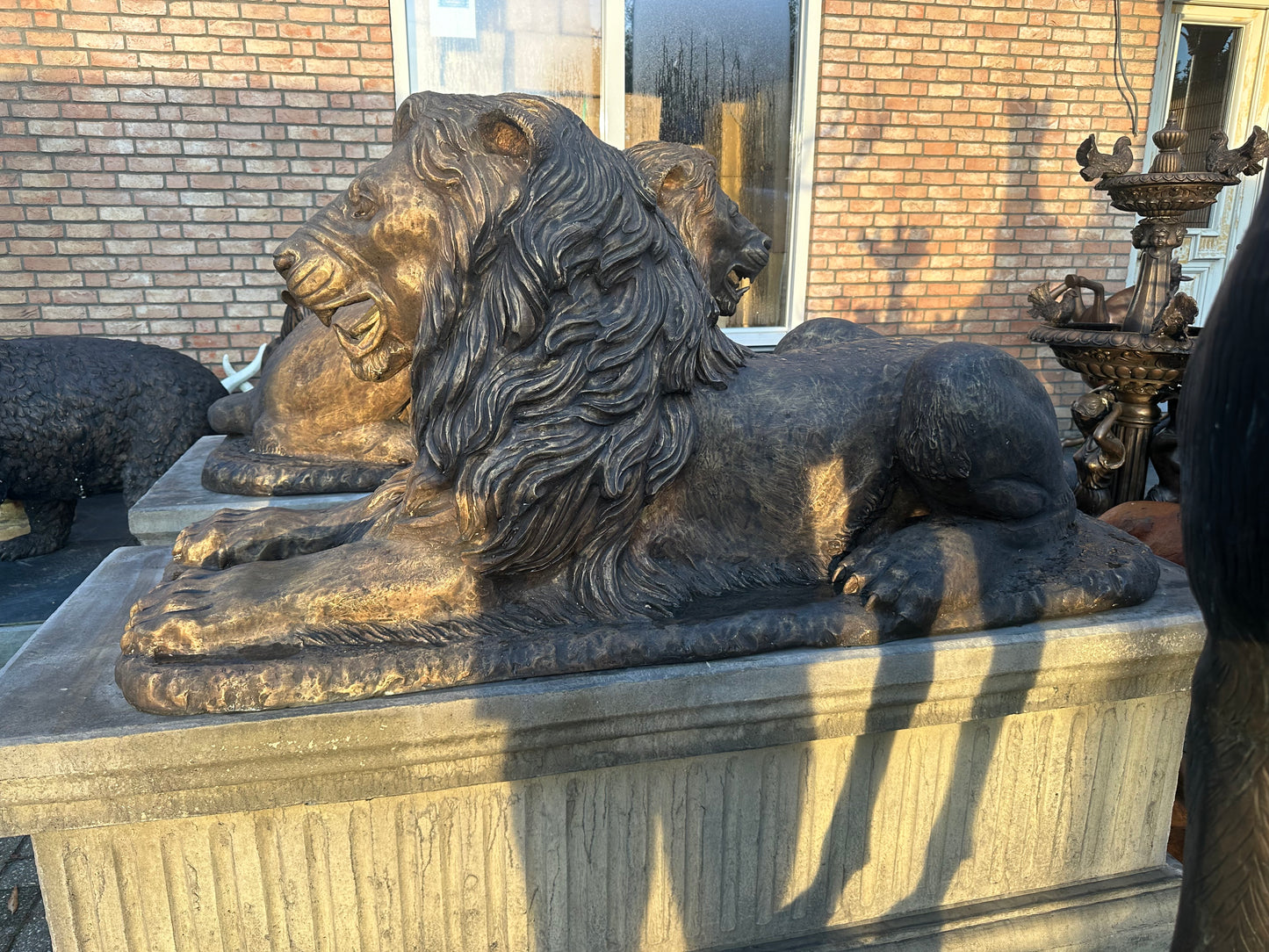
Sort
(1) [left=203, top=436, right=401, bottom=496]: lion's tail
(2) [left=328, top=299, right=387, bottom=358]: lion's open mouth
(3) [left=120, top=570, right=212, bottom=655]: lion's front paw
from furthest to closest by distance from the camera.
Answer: (1) [left=203, top=436, right=401, bottom=496]: lion's tail, (2) [left=328, top=299, right=387, bottom=358]: lion's open mouth, (3) [left=120, top=570, right=212, bottom=655]: lion's front paw

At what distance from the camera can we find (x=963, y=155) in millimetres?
5648

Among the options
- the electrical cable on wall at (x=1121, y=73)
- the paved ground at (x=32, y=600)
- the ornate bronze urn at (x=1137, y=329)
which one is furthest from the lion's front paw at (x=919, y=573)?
the electrical cable on wall at (x=1121, y=73)

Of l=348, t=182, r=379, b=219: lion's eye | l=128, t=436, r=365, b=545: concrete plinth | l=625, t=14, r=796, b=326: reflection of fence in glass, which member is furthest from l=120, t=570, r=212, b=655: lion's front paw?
l=625, t=14, r=796, b=326: reflection of fence in glass

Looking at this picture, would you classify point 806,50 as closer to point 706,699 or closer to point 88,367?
point 88,367

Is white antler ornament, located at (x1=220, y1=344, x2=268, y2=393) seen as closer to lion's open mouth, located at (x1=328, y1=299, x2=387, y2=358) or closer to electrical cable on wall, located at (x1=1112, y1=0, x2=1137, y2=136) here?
lion's open mouth, located at (x1=328, y1=299, x2=387, y2=358)

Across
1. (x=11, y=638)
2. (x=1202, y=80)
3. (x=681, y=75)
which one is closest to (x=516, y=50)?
(x=681, y=75)

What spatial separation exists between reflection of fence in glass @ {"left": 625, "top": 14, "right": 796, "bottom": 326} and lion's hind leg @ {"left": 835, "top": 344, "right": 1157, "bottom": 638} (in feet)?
13.3

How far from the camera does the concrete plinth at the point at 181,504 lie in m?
2.51

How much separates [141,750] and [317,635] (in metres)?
0.30

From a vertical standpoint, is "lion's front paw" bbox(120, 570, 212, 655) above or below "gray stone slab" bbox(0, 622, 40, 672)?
above

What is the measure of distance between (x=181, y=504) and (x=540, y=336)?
160cm

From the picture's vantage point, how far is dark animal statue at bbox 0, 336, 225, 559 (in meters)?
3.46

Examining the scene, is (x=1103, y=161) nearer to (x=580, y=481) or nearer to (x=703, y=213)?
(x=703, y=213)

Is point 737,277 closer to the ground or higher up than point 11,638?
higher up
